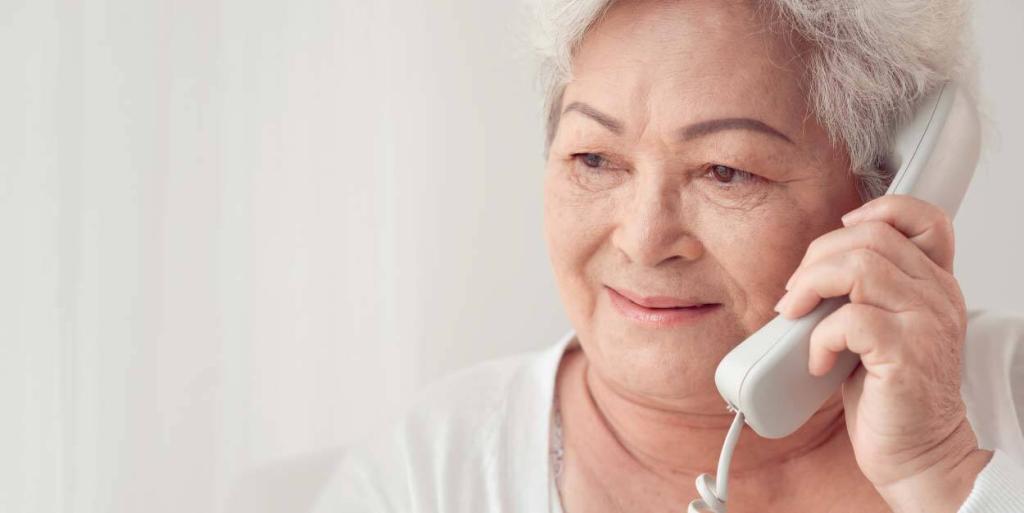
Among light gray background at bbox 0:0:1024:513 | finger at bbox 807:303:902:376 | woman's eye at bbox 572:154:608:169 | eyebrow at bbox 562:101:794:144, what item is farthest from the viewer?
light gray background at bbox 0:0:1024:513

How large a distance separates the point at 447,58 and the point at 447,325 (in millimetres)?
562

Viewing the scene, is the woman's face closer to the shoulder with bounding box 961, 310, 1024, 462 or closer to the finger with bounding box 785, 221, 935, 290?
the finger with bounding box 785, 221, 935, 290

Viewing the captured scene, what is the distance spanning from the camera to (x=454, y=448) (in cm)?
192

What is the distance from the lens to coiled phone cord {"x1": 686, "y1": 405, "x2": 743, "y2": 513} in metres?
1.54

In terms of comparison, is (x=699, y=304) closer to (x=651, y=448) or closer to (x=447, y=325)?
(x=651, y=448)

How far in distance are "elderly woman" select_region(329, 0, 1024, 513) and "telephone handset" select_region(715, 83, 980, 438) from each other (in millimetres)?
28

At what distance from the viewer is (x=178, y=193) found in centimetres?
201

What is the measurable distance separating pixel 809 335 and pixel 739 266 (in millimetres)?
137

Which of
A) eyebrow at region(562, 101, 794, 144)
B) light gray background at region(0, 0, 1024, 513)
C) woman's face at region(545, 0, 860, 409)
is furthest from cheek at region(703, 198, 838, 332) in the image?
light gray background at region(0, 0, 1024, 513)

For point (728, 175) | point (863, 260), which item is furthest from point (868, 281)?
point (728, 175)

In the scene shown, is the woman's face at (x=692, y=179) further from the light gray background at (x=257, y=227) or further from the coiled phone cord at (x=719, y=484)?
the light gray background at (x=257, y=227)

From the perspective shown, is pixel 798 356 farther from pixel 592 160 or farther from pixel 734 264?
pixel 592 160

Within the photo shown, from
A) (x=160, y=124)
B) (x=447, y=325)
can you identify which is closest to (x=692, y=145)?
(x=160, y=124)

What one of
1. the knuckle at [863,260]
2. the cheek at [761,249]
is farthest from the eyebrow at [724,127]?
the knuckle at [863,260]
